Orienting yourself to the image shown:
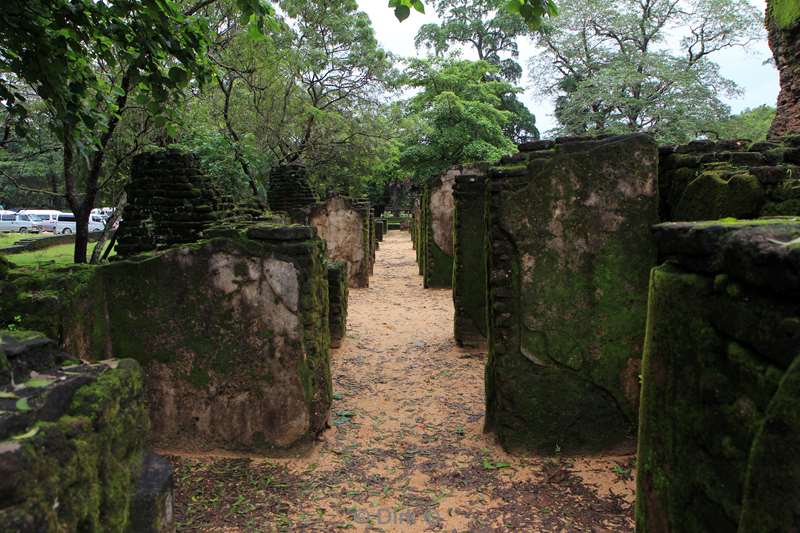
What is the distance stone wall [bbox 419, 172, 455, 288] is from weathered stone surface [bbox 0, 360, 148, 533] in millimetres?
10777

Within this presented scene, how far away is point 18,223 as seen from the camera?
32625mm

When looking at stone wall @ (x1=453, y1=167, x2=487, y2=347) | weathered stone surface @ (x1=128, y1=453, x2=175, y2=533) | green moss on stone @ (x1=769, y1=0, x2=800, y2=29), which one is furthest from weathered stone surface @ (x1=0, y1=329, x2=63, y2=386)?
stone wall @ (x1=453, y1=167, x2=487, y2=347)

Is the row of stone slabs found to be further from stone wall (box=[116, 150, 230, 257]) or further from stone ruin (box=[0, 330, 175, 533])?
stone wall (box=[116, 150, 230, 257])

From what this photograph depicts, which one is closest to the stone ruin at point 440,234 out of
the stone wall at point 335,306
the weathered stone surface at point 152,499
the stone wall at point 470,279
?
the stone wall at point 470,279

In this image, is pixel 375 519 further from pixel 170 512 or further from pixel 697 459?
pixel 697 459

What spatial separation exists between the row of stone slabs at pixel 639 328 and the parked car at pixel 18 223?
33923 millimetres

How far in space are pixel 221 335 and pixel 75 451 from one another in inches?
110

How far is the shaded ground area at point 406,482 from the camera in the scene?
3521 millimetres

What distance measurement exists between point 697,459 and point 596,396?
9.56 ft

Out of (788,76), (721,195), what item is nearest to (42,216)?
(788,76)

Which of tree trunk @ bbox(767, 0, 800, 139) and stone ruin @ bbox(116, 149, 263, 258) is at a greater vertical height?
tree trunk @ bbox(767, 0, 800, 139)

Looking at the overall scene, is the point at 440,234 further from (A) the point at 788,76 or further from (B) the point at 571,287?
(B) the point at 571,287

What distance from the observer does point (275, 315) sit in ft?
14.0

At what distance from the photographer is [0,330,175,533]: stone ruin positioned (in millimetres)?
1340
